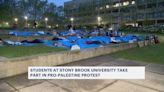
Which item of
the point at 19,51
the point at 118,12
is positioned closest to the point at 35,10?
the point at 118,12

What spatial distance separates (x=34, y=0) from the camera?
57.8 metres

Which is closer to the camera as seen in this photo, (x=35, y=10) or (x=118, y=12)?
(x=35, y=10)

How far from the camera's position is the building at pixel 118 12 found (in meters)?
56.8

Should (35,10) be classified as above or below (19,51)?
above

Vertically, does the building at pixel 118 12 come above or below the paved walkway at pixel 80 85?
above

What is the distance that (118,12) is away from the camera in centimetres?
6662

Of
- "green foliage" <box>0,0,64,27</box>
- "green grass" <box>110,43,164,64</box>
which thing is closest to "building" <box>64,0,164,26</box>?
"green foliage" <box>0,0,64,27</box>

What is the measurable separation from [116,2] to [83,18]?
1638 cm

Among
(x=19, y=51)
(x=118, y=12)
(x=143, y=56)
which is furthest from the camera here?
(x=118, y=12)

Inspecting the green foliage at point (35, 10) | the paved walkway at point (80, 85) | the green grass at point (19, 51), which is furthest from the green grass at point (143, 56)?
the green foliage at point (35, 10)

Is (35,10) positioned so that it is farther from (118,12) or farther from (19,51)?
(19,51)

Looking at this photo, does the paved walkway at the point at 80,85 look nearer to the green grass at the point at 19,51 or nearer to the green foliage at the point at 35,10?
the green grass at the point at 19,51

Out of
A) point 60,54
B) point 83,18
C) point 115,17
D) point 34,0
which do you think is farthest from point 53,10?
point 60,54

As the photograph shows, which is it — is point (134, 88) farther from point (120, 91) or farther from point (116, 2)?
point (116, 2)
